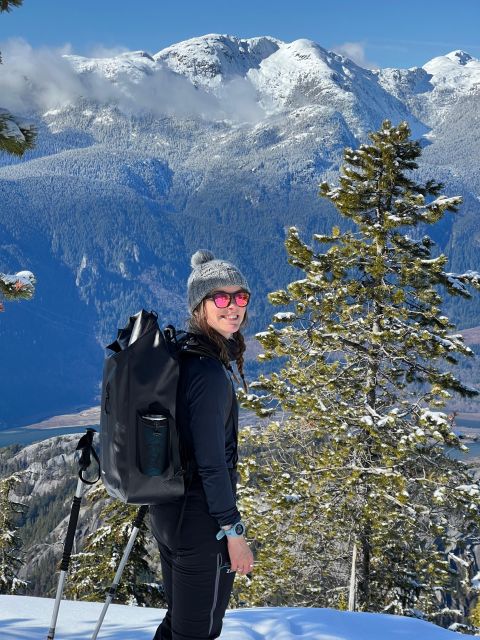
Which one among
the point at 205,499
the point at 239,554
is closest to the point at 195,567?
the point at 239,554

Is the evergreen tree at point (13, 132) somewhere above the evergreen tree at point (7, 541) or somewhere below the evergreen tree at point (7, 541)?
above

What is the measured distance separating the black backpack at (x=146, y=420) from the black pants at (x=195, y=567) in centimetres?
16

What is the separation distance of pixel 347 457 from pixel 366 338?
7.10 feet

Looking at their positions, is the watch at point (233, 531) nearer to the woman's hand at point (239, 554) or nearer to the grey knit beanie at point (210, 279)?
the woman's hand at point (239, 554)

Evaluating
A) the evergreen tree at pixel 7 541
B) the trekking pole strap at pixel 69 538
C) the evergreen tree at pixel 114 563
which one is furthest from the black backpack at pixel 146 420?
the evergreen tree at pixel 7 541

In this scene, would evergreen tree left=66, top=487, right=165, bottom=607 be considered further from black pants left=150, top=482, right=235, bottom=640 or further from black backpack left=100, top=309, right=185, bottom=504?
black backpack left=100, top=309, right=185, bottom=504

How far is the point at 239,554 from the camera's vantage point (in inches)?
137

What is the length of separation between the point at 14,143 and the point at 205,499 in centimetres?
442

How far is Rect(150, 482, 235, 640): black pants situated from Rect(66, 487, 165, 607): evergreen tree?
1292 cm

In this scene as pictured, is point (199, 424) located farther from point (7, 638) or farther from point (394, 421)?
point (394, 421)

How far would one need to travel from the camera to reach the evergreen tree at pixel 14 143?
255 inches

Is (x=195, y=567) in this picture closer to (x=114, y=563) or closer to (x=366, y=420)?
(x=366, y=420)

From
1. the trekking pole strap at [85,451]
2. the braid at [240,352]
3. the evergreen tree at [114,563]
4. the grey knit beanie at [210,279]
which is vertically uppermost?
the grey knit beanie at [210,279]

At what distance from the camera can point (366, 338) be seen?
12.4 m
